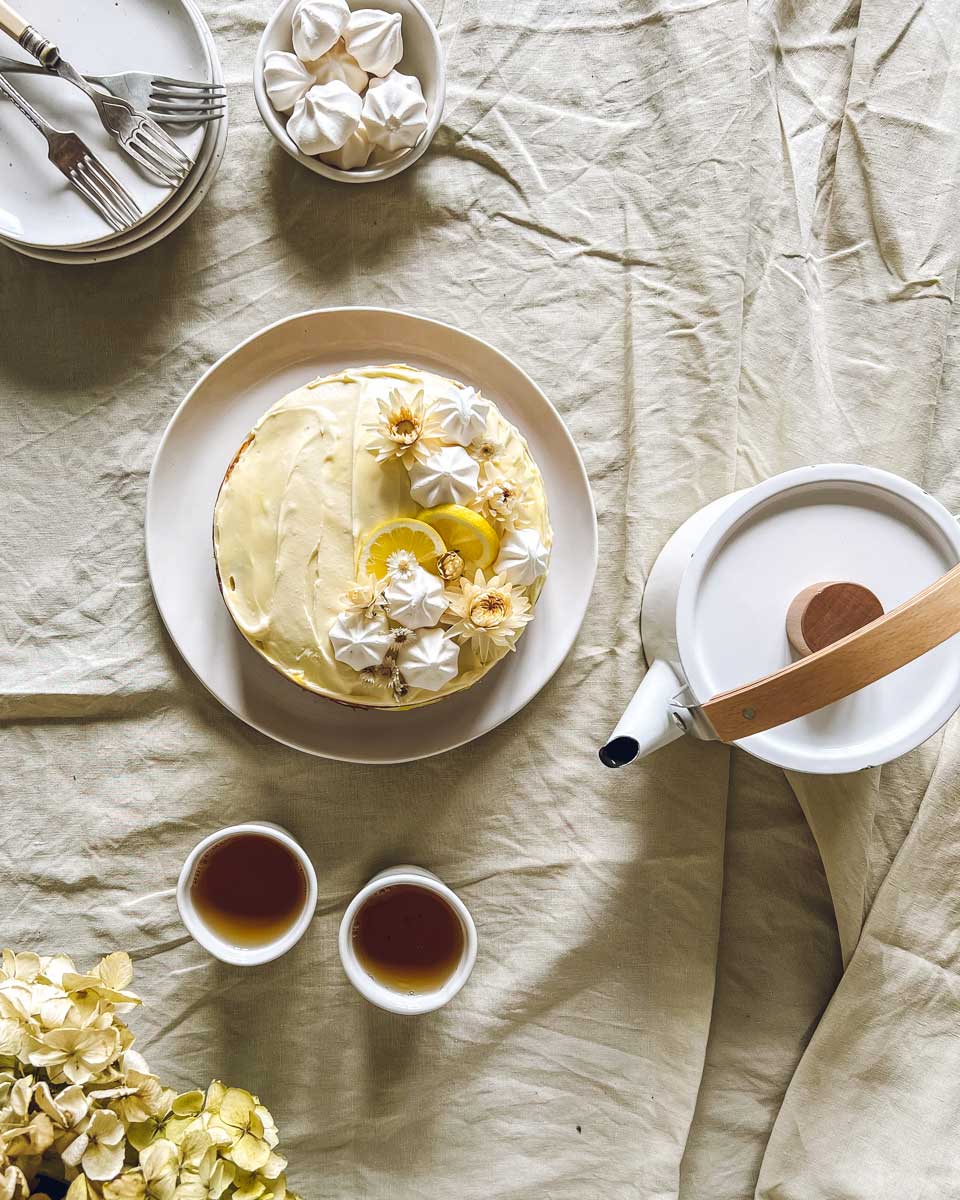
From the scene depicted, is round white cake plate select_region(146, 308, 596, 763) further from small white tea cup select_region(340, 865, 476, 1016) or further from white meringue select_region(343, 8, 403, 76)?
white meringue select_region(343, 8, 403, 76)

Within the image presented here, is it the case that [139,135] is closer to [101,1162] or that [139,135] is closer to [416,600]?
[416,600]

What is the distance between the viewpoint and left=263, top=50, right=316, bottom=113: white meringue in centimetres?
134

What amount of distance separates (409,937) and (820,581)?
0.79 m

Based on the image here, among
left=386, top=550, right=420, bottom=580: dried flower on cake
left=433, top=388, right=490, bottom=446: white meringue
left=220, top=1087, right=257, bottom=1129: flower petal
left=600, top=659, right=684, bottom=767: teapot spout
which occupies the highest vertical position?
left=433, top=388, right=490, bottom=446: white meringue

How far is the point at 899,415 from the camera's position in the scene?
149cm

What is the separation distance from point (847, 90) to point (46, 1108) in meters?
1.81

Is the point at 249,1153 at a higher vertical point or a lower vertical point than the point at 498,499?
lower

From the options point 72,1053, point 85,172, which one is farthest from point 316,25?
A: point 72,1053

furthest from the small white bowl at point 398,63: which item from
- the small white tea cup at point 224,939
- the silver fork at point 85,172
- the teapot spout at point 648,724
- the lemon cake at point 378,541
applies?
the small white tea cup at point 224,939

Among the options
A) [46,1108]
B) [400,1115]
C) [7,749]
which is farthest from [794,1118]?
[7,749]

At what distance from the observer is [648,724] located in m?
1.22

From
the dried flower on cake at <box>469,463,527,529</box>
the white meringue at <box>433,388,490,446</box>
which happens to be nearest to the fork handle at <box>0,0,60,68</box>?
the white meringue at <box>433,388,490,446</box>

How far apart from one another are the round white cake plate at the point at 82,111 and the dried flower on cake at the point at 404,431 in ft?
1.59

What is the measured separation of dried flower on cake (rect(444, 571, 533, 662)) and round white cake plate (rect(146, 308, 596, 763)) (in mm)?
198
